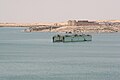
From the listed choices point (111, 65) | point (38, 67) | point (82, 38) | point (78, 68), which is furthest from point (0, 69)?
point (82, 38)

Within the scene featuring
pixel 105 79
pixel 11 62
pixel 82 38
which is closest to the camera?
pixel 105 79

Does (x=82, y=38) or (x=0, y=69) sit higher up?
(x=0, y=69)

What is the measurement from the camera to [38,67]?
2422 inches

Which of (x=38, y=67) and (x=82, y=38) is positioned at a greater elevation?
(x=38, y=67)

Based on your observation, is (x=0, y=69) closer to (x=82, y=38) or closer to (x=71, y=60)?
(x=71, y=60)

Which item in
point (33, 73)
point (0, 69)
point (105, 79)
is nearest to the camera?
point (105, 79)

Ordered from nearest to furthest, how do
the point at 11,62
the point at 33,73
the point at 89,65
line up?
A: the point at 33,73
the point at 89,65
the point at 11,62

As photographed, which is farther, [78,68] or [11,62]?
[11,62]

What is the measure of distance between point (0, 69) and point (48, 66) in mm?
5731

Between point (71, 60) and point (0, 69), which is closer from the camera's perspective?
point (0, 69)

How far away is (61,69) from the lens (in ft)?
196

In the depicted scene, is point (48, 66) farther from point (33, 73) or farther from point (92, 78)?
point (92, 78)

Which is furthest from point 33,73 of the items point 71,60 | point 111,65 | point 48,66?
point 71,60

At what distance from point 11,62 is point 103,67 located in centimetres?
1226
